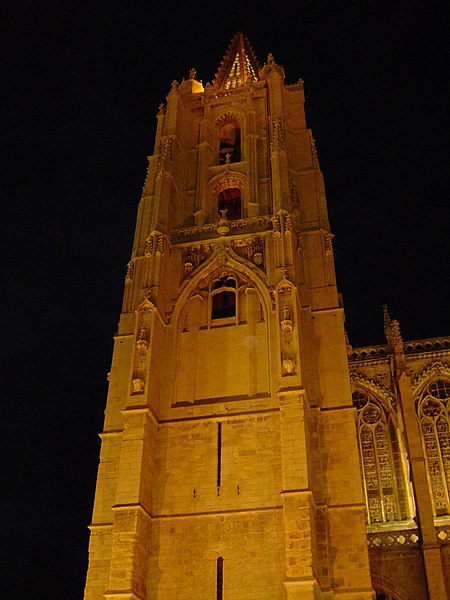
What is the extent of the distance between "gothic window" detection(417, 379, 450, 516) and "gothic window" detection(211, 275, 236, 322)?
354 inches

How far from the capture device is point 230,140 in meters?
27.3

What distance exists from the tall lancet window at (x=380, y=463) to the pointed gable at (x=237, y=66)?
15.0 m

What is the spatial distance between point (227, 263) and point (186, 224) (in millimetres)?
2880

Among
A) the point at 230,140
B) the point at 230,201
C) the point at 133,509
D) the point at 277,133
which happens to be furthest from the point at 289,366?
the point at 230,140

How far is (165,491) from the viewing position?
676 inches

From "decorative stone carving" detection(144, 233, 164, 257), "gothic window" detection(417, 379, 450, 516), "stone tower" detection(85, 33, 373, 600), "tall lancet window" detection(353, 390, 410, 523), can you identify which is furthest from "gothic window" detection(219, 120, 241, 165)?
"gothic window" detection(417, 379, 450, 516)

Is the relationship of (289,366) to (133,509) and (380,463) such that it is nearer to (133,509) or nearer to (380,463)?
(133,509)

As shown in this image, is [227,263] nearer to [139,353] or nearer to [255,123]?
[139,353]

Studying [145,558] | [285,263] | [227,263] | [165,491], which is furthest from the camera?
[227,263]

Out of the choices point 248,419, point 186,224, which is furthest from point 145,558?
point 186,224

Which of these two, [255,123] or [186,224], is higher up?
[255,123]

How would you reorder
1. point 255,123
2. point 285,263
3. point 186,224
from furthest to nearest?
point 255,123 → point 186,224 → point 285,263

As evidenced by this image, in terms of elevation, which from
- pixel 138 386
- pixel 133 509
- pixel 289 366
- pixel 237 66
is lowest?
pixel 133 509

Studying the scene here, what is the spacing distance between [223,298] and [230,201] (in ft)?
18.5
